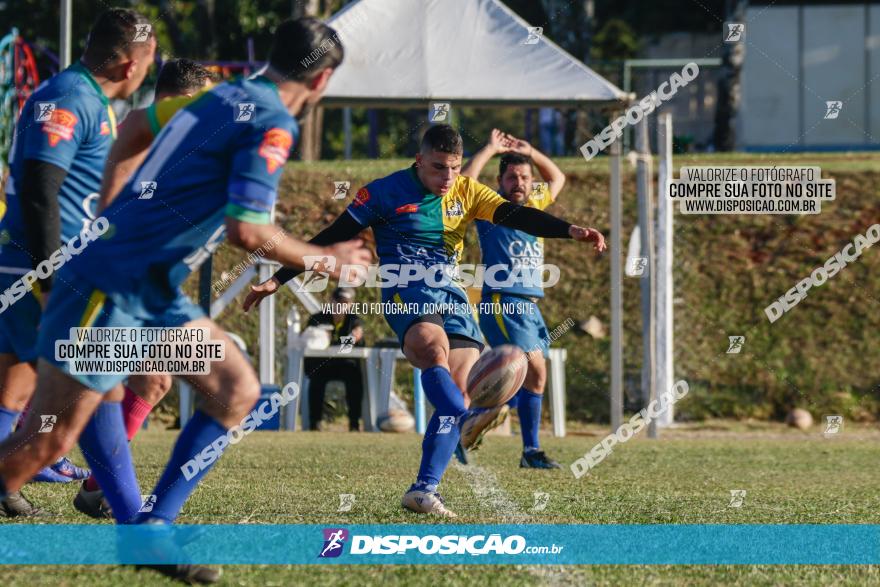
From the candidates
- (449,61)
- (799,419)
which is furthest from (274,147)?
(799,419)

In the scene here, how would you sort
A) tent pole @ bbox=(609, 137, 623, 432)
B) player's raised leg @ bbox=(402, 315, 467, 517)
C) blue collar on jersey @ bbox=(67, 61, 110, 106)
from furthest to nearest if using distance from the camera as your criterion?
tent pole @ bbox=(609, 137, 623, 432) → player's raised leg @ bbox=(402, 315, 467, 517) → blue collar on jersey @ bbox=(67, 61, 110, 106)

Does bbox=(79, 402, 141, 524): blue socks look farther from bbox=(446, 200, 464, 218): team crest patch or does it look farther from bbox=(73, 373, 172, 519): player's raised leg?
bbox=(446, 200, 464, 218): team crest patch

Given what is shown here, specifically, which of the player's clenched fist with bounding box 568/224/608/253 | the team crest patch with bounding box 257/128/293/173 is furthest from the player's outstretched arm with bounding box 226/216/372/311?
the player's clenched fist with bounding box 568/224/608/253

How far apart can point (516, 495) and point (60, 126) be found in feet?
11.1

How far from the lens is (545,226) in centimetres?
707

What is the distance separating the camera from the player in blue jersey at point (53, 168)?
19.0 ft

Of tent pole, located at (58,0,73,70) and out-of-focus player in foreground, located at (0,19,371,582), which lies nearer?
out-of-focus player in foreground, located at (0,19,371,582)

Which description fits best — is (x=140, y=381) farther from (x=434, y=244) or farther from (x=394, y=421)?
(x=394, y=421)

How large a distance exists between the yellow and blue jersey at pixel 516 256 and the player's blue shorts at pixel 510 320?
0.06 metres

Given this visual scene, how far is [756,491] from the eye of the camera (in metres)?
8.39

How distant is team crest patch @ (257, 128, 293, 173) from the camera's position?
4.65 metres

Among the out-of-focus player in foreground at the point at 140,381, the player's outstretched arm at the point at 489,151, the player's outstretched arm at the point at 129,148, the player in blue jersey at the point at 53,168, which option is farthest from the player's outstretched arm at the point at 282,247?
the player's outstretched arm at the point at 489,151

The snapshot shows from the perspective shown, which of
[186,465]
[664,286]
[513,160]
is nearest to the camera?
[186,465]

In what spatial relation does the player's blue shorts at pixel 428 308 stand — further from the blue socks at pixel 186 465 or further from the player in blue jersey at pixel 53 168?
the blue socks at pixel 186 465
